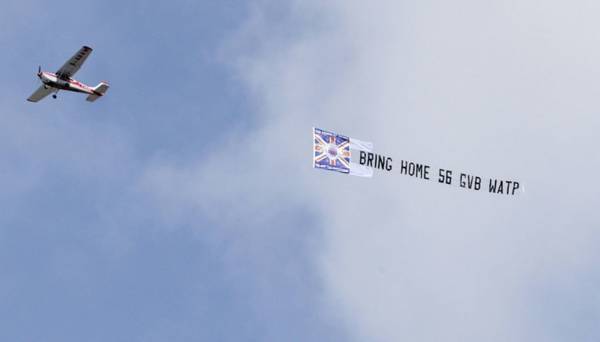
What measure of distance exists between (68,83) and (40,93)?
7.03 m

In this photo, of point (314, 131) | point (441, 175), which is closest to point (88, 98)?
point (314, 131)

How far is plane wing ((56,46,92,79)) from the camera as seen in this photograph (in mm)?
156125

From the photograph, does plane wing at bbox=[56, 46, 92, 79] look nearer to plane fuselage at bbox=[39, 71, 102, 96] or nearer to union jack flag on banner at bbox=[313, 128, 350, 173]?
plane fuselage at bbox=[39, 71, 102, 96]

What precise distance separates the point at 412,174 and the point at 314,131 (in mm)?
16613

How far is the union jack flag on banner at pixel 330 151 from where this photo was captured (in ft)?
415

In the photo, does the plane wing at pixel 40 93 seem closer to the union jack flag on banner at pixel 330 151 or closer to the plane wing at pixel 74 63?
the plane wing at pixel 74 63

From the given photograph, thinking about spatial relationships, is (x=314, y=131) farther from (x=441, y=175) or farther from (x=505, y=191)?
(x=505, y=191)

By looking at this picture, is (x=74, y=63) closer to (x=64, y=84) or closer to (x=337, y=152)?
(x=64, y=84)

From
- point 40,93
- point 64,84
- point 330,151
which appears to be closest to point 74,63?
point 64,84

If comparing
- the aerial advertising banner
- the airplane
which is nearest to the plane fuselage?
the airplane

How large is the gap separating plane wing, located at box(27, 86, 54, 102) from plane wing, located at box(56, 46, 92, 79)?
515 centimetres

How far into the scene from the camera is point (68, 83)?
16512cm

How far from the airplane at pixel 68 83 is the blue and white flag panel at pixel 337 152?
173ft

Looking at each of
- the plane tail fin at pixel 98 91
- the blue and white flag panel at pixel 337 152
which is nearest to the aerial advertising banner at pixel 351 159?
the blue and white flag panel at pixel 337 152
